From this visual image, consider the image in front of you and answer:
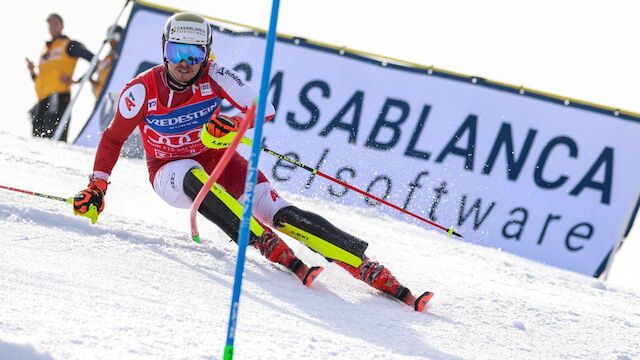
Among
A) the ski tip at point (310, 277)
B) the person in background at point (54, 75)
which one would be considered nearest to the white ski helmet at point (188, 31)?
the ski tip at point (310, 277)

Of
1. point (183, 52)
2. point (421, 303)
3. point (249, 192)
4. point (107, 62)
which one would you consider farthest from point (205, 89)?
point (107, 62)

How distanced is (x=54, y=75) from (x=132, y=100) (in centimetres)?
548

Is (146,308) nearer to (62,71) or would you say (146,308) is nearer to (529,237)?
(529,237)

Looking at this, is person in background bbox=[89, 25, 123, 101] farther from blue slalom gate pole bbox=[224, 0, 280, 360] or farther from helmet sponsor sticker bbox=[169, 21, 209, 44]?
blue slalom gate pole bbox=[224, 0, 280, 360]

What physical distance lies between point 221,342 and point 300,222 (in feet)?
5.25

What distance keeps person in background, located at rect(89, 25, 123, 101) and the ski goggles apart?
4.74 m

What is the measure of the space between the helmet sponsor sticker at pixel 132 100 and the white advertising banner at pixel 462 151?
360 cm

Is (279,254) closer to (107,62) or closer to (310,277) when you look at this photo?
(310,277)

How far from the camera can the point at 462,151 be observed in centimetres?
815

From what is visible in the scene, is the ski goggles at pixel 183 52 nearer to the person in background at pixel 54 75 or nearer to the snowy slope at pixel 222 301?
the snowy slope at pixel 222 301

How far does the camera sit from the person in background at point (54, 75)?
9445mm

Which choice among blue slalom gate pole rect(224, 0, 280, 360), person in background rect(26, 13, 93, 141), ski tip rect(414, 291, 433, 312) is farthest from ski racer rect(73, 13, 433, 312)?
person in background rect(26, 13, 93, 141)

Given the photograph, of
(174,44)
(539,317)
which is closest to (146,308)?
(174,44)

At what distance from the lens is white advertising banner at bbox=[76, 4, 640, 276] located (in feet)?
26.1
